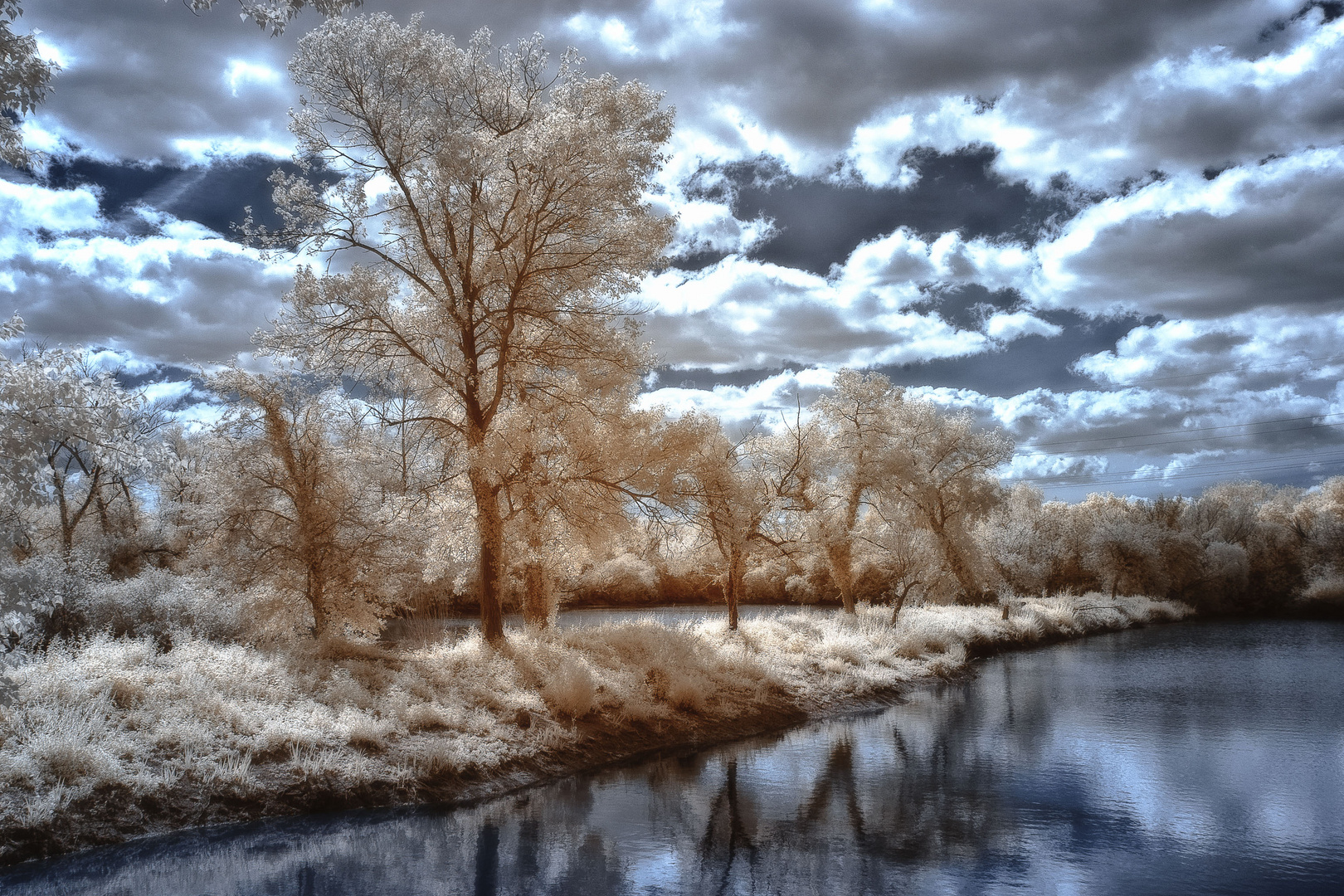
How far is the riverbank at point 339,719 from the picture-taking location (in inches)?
413

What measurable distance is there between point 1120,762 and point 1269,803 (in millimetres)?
2906

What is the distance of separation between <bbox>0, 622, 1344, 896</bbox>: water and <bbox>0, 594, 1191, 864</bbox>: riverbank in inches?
20.9

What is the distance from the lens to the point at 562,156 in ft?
52.0

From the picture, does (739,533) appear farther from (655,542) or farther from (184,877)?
(184,877)

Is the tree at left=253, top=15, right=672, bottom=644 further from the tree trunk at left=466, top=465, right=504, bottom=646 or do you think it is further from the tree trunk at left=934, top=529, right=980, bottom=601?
the tree trunk at left=934, top=529, right=980, bottom=601

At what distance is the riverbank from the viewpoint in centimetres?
1050

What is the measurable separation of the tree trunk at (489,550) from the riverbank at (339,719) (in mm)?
498

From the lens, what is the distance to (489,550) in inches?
703

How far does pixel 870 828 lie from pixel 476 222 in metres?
13.0

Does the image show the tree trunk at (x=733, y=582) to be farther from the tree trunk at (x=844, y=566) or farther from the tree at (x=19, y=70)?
the tree at (x=19, y=70)

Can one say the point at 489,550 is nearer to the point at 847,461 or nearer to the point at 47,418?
the point at 47,418

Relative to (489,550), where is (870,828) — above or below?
below

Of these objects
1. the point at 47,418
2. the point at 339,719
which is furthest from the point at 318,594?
the point at 47,418

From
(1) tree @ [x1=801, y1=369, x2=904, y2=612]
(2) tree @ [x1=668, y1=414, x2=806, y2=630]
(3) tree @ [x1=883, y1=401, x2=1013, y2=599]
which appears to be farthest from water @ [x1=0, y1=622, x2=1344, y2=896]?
(3) tree @ [x1=883, y1=401, x2=1013, y2=599]
